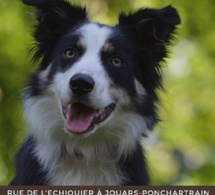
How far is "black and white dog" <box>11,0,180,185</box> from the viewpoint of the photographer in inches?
242

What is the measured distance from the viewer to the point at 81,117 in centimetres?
612

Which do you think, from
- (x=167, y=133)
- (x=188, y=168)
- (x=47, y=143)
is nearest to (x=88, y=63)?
(x=47, y=143)

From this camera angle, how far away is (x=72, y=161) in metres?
6.33

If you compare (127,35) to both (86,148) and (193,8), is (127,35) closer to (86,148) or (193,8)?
(86,148)

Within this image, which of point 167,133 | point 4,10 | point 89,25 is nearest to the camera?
point 89,25

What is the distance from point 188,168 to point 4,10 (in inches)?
200

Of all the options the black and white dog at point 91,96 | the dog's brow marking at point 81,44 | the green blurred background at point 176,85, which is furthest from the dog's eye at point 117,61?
the green blurred background at point 176,85

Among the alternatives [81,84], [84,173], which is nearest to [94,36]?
[81,84]

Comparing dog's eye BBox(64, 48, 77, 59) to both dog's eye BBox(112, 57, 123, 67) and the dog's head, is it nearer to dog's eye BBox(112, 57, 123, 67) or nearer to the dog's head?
the dog's head

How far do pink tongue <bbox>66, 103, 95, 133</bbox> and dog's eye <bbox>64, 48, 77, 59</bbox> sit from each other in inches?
20.4

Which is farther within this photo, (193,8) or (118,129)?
(193,8)

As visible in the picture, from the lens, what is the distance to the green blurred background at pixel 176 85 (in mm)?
11828

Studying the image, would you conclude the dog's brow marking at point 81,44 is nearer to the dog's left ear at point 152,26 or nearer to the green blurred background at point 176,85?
the dog's left ear at point 152,26

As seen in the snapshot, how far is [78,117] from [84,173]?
513 millimetres
